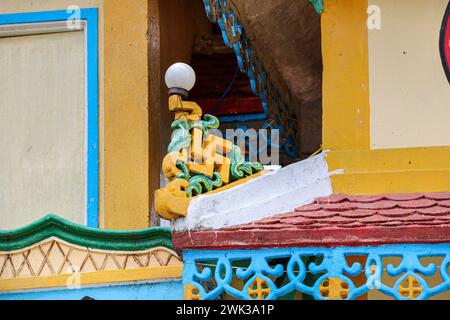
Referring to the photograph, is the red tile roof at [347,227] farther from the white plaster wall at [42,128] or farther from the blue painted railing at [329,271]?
the white plaster wall at [42,128]

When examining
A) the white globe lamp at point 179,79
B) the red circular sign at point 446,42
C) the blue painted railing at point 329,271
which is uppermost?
the red circular sign at point 446,42

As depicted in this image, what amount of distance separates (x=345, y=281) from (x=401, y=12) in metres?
2.03

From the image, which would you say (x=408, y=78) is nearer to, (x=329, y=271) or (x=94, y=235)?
(x=329, y=271)

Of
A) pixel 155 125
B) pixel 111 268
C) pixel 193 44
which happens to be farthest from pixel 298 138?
pixel 111 268

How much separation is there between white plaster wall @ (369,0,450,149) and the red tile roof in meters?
0.57

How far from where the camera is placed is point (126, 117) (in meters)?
9.68

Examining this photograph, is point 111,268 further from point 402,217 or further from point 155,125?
point 402,217

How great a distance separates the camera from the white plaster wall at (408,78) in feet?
26.0

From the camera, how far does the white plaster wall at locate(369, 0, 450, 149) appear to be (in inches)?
312

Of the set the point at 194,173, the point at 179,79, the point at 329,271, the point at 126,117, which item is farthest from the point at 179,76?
the point at 126,117

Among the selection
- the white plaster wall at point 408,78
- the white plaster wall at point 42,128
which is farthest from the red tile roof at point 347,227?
the white plaster wall at point 42,128

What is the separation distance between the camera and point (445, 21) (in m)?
8.07

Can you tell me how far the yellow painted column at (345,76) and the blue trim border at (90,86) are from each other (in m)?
2.29

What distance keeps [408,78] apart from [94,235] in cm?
238
